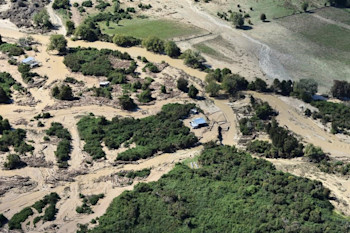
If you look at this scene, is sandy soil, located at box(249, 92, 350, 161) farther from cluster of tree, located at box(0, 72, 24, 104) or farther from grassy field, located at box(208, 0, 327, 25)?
cluster of tree, located at box(0, 72, 24, 104)

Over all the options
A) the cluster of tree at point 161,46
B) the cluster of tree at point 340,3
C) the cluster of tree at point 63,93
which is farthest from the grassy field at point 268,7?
the cluster of tree at point 63,93

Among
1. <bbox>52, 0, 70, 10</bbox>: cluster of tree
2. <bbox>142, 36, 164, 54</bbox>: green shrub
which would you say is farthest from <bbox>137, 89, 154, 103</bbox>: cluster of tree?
<bbox>52, 0, 70, 10</bbox>: cluster of tree

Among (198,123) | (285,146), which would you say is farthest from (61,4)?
(285,146)

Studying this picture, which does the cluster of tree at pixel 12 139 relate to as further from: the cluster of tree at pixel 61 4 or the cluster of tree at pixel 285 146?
the cluster of tree at pixel 61 4

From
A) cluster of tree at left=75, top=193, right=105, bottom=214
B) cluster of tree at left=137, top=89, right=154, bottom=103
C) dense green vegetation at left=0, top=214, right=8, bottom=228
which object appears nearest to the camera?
dense green vegetation at left=0, top=214, right=8, bottom=228

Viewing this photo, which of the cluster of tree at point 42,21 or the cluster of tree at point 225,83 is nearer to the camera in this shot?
the cluster of tree at point 225,83
